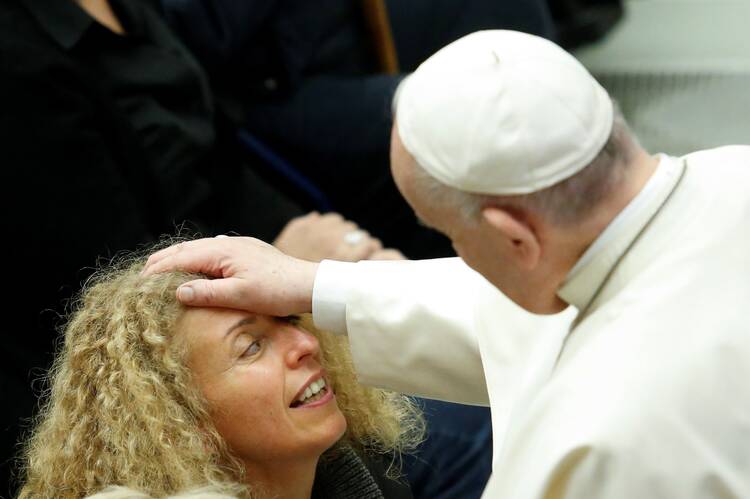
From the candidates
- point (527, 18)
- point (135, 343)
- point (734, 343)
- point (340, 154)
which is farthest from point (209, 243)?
point (527, 18)

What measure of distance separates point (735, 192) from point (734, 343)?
229mm

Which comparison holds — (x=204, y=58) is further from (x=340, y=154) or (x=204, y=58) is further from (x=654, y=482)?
(x=654, y=482)

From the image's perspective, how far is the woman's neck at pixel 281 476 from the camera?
69.2 inches

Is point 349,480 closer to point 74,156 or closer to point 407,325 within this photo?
point 407,325

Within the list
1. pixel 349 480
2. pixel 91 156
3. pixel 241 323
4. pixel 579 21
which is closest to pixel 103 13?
pixel 91 156

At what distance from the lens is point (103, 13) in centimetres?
263

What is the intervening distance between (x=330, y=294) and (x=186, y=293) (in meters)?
0.25

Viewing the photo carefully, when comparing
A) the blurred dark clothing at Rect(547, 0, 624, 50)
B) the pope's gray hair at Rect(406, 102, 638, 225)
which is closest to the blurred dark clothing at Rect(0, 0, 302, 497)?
the pope's gray hair at Rect(406, 102, 638, 225)

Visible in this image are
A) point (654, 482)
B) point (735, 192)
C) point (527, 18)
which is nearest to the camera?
point (654, 482)

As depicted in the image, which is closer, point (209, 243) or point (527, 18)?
point (209, 243)

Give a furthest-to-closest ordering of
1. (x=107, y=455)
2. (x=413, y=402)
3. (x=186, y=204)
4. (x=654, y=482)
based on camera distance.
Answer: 1. (x=186, y=204)
2. (x=413, y=402)
3. (x=107, y=455)
4. (x=654, y=482)

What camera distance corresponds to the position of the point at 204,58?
315 cm

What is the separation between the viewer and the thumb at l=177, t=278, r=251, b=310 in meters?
1.71

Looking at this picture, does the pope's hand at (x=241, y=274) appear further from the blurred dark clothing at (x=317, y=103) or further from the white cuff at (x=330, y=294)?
the blurred dark clothing at (x=317, y=103)
